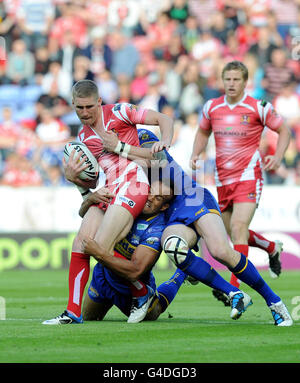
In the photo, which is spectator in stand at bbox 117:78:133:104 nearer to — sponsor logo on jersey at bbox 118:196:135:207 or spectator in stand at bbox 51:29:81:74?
spectator in stand at bbox 51:29:81:74

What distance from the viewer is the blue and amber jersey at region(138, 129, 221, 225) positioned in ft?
24.9

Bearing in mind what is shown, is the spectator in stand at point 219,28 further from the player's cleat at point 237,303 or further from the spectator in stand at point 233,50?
the player's cleat at point 237,303

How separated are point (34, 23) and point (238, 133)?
12398mm

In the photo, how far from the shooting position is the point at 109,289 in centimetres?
776

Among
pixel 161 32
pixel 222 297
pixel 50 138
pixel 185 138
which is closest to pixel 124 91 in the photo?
pixel 50 138

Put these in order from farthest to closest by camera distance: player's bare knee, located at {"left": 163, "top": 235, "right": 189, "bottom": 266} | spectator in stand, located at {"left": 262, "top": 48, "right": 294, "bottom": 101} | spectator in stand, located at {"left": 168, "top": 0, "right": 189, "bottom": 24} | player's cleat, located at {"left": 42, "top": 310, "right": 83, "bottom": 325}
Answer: spectator in stand, located at {"left": 168, "top": 0, "right": 189, "bottom": 24} < spectator in stand, located at {"left": 262, "top": 48, "right": 294, "bottom": 101} < player's cleat, located at {"left": 42, "top": 310, "right": 83, "bottom": 325} < player's bare knee, located at {"left": 163, "top": 235, "right": 189, "bottom": 266}

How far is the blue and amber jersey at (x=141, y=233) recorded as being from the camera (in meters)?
7.68

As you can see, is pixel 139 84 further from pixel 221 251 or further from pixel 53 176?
pixel 221 251

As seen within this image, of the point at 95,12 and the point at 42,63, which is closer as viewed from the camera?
the point at 42,63

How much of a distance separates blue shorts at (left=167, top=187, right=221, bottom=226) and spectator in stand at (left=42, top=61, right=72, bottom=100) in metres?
12.3

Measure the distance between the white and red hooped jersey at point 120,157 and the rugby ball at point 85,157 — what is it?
0.46 feet

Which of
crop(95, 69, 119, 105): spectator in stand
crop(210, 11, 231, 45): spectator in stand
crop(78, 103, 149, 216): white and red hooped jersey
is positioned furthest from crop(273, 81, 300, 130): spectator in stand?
crop(78, 103, 149, 216): white and red hooped jersey

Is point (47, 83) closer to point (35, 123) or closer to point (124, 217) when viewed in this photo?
point (35, 123)
